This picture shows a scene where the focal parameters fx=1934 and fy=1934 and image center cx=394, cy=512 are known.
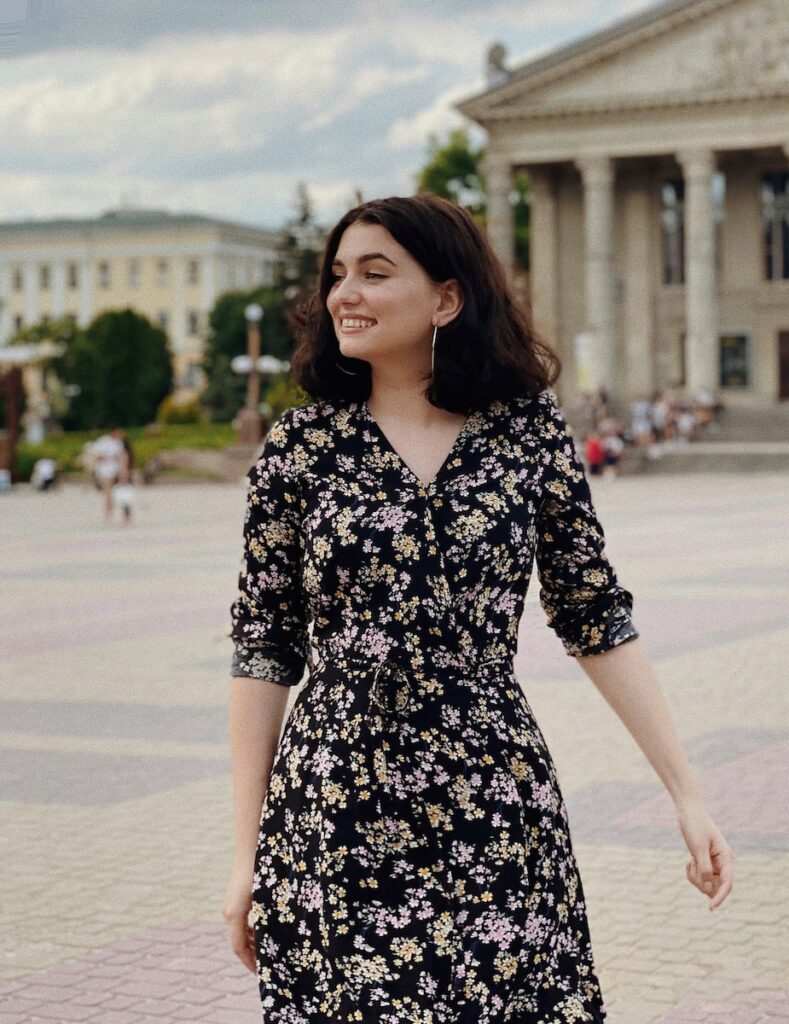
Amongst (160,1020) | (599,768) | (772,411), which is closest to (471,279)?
(160,1020)

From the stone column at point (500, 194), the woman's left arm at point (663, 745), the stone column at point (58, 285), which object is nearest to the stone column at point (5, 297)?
the stone column at point (58, 285)

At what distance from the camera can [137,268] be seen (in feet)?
485

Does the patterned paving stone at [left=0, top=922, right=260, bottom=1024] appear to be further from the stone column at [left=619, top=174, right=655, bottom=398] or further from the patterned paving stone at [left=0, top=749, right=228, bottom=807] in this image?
the stone column at [left=619, top=174, right=655, bottom=398]

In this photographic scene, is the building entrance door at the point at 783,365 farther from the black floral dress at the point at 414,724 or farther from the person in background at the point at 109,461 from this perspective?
the black floral dress at the point at 414,724

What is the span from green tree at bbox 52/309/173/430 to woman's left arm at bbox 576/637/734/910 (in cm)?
10829

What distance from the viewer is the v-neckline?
126 inches

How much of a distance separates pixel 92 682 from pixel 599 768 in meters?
4.10

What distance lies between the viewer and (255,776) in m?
3.28

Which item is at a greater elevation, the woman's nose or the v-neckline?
the woman's nose

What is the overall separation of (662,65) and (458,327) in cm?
6434

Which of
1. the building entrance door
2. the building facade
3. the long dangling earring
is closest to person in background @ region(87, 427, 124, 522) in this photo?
the long dangling earring

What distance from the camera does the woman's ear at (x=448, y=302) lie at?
333 cm

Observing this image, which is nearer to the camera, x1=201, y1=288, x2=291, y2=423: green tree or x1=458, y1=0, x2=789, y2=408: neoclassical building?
x1=458, y1=0, x2=789, y2=408: neoclassical building

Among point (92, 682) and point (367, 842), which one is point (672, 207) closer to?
point (92, 682)
